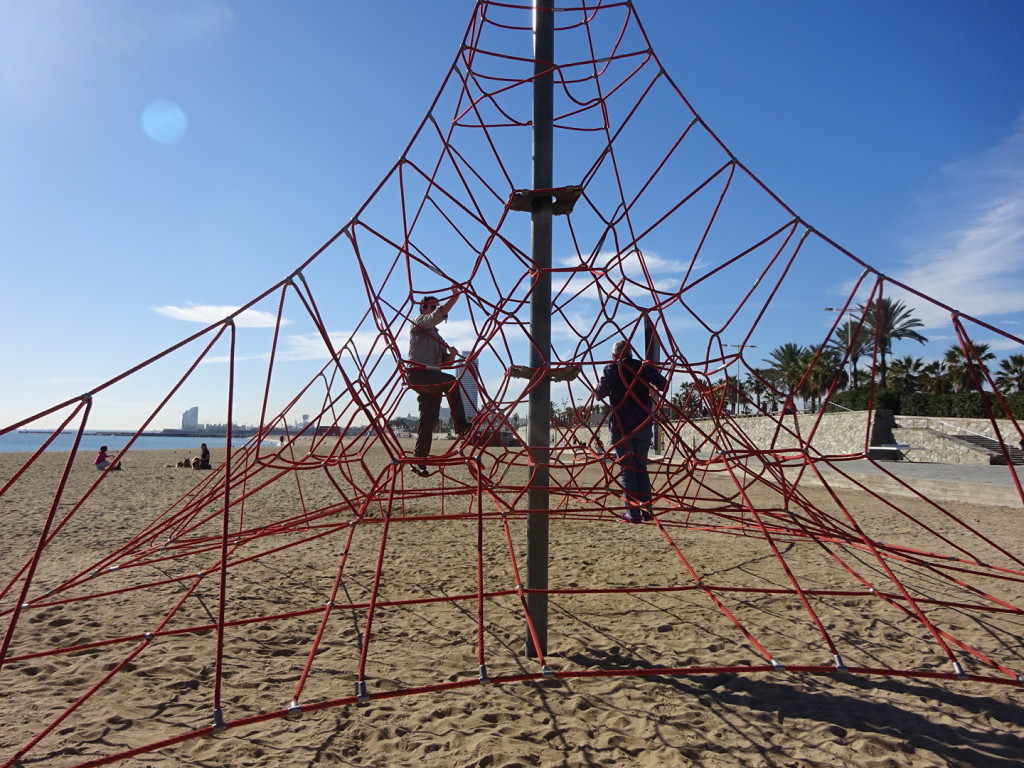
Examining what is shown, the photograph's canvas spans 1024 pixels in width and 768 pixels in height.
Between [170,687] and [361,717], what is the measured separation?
1.26 meters

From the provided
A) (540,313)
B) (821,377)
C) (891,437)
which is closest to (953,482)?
(891,437)

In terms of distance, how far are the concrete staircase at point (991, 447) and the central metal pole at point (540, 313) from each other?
1655 centimetres

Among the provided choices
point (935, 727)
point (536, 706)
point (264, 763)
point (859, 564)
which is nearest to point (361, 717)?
point (264, 763)

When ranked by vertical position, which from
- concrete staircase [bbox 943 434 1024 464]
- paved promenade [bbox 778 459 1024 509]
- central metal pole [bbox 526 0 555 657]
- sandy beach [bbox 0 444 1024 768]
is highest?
central metal pole [bbox 526 0 555 657]

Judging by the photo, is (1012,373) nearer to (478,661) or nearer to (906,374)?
(906,374)

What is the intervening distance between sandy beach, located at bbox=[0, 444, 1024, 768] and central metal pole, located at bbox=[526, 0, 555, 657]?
413 mm

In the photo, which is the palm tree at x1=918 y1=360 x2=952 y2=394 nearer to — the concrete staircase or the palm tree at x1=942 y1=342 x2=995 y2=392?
the palm tree at x1=942 y1=342 x2=995 y2=392

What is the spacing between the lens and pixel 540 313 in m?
4.12

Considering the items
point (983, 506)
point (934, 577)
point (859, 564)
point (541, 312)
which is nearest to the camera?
point (541, 312)

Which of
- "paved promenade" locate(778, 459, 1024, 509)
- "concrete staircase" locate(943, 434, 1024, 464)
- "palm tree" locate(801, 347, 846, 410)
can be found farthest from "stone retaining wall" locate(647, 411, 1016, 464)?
"palm tree" locate(801, 347, 846, 410)

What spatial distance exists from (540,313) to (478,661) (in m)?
2.32

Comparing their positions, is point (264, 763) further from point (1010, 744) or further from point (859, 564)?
point (859, 564)

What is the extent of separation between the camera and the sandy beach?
3.10 meters

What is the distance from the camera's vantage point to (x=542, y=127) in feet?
13.7
